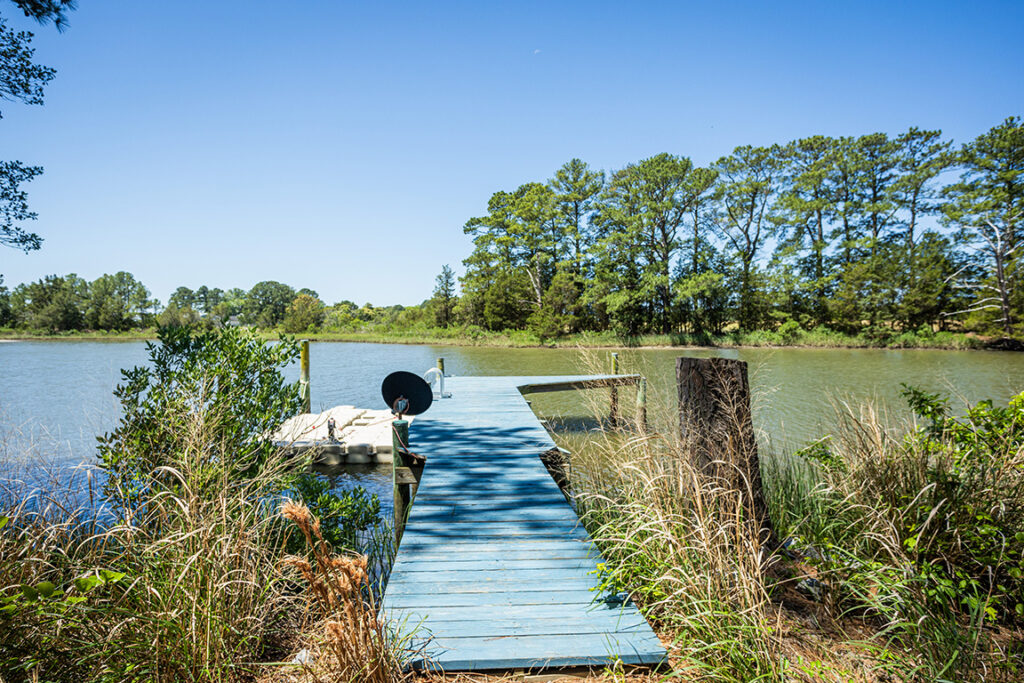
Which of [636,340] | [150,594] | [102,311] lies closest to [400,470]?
[150,594]

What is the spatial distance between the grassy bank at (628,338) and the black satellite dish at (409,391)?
494 inches

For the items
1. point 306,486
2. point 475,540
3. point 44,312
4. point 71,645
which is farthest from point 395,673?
point 44,312

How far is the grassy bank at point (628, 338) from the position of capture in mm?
23375

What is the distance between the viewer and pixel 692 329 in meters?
31.4

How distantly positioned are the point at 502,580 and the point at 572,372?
41.4 feet

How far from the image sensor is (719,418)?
306 centimetres

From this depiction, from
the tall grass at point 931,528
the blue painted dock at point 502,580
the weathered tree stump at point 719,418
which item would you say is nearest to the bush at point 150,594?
the blue painted dock at point 502,580

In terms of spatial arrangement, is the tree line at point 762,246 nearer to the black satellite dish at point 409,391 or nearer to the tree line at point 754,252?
the tree line at point 754,252

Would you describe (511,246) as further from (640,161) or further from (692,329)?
(692,329)

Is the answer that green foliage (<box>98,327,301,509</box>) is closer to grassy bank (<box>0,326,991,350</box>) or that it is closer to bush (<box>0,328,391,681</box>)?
bush (<box>0,328,391,681</box>)

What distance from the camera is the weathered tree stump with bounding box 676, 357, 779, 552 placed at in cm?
298

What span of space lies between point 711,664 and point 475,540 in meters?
1.51

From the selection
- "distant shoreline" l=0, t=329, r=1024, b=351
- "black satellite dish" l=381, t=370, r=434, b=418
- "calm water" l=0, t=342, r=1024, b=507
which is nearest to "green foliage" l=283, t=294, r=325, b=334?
"distant shoreline" l=0, t=329, r=1024, b=351

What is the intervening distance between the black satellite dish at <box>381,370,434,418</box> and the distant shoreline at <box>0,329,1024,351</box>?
15.0 meters
